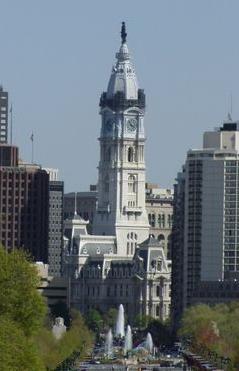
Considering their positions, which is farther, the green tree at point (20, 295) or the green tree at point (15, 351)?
the green tree at point (20, 295)

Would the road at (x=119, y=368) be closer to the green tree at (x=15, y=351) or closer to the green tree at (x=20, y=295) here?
the green tree at (x=20, y=295)

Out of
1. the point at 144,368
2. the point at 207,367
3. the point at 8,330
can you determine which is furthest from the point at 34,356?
the point at 144,368

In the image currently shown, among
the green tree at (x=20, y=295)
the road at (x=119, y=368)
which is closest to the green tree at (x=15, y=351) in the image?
the green tree at (x=20, y=295)

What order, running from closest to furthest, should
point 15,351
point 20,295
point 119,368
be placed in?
1. point 15,351
2. point 20,295
3. point 119,368

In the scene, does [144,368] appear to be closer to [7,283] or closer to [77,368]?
[77,368]

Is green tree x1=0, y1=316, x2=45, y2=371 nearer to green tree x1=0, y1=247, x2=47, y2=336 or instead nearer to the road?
green tree x1=0, y1=247, x2=47, y2=336

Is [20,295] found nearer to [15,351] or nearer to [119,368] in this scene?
[15,351]

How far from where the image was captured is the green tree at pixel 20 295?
6093 inches

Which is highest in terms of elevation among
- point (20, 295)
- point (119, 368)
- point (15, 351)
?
point (20, 295)

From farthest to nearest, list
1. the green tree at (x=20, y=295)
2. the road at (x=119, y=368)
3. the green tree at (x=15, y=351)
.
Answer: the road at (x=119, y=368)
the green tree at (x=20, y=295)
the green tree at (x=15, y=351)

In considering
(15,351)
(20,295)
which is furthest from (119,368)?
(15,351)

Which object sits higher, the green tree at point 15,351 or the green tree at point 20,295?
the green tree at point 20,295

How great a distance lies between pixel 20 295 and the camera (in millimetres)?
156375

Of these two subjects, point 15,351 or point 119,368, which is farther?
point 119,368
